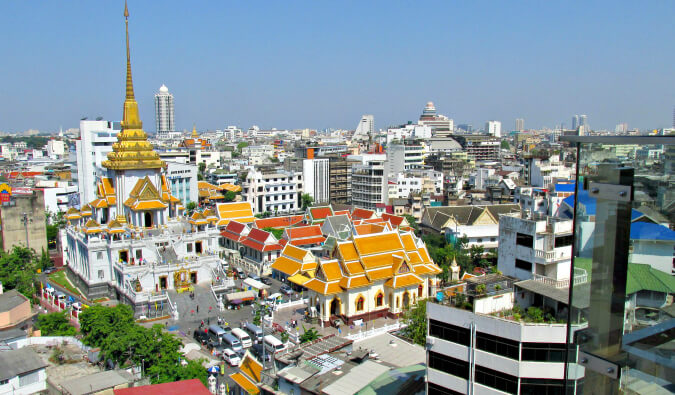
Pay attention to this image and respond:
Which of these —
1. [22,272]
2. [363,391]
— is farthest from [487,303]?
[22,272]

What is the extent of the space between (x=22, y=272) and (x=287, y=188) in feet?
90.6

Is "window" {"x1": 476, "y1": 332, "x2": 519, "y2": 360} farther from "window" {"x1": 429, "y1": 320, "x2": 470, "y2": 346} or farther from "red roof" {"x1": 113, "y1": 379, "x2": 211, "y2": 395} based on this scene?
"red roof" {"x1": 113, "y1": 379, "x2": 211, "y2": 395}

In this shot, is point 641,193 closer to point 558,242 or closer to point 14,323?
point 558,242

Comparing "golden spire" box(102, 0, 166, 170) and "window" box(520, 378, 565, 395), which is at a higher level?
"golden spire" box(102, 0, 166, 170)

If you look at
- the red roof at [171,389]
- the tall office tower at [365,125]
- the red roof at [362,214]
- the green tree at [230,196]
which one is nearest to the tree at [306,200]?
the green tree at [230,196]

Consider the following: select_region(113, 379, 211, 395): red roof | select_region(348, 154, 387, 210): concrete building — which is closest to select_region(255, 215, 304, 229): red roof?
select_region(348, 154, 387, 210): concrete building

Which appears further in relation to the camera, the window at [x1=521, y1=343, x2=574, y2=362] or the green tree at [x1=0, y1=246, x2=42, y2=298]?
the green tree at [x1=0, y1=246, x2=42, y2=298]

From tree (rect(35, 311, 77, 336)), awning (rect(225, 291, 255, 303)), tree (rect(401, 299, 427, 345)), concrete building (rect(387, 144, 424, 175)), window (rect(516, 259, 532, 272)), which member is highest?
concrete building (rect(387, 144, 424, 175))

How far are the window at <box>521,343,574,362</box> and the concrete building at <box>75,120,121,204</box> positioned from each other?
47224 millimetres

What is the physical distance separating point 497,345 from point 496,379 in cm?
70

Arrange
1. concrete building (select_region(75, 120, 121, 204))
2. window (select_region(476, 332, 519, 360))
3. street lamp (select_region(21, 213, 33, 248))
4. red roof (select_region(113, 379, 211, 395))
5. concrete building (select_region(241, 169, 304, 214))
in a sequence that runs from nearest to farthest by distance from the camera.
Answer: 1. window (select_region(476, 332, 519, 360))
2. red roof (select_region(113, 379, 211, 395))
3. street lamp (select_region(21, 213, 33, 248))
4. concrete building (select_region(75, 120, 121, 204))
5. concrete building (select_region(241, 169, 304, 214))

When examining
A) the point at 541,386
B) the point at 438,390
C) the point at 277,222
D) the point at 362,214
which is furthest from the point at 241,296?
the point at 541,386

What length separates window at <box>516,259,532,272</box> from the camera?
18.7 metres

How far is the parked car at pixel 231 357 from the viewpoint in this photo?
20.9 m
